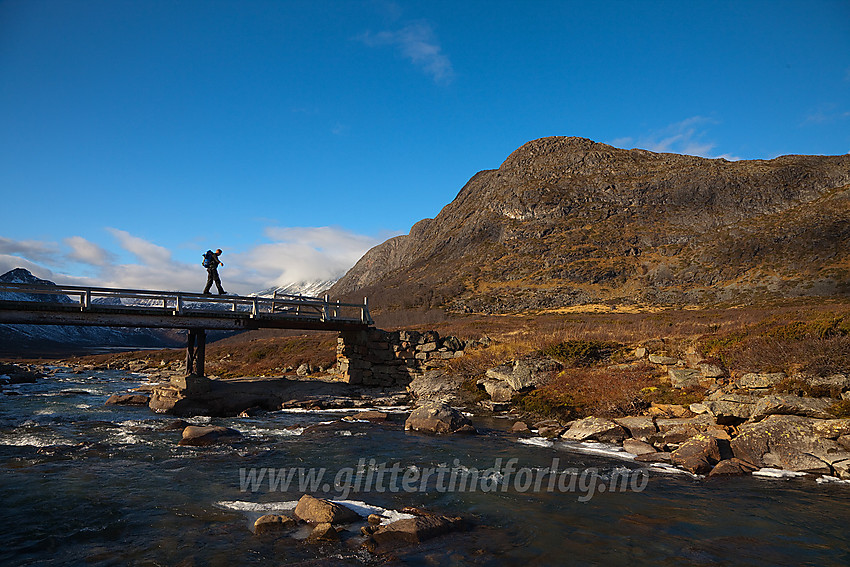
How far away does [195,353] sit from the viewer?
79.2 ft

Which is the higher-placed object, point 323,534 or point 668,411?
point 668,411

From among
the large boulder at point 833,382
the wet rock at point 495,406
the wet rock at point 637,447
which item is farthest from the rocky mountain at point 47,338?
the large boulder at point 833,382

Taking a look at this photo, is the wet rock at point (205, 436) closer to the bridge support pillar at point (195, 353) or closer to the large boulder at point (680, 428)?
the bridge support pillar at point (195, 353)

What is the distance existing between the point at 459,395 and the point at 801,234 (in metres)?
94.7

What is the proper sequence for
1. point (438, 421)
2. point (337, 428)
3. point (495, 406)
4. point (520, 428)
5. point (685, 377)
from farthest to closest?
point (495, 406) → point (685, 377) → point (337, 428) → point (520, 428) → point (438, 421)

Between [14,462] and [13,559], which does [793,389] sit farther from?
[14,462]

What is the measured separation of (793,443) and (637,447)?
3621mm

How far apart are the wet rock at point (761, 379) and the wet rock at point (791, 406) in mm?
1075

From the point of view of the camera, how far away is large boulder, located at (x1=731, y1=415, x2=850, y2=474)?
11648 millimetres

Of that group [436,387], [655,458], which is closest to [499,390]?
[436,387]

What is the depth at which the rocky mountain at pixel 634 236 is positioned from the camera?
8594 cm

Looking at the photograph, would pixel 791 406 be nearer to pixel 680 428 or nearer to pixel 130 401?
pixel 680 428

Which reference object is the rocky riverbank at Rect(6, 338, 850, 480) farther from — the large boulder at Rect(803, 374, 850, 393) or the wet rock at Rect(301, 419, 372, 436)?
the wet rock at Rect(301, 419, 372, 436)

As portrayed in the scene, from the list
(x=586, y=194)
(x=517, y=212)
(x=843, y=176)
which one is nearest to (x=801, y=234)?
(x=843, y=176)
